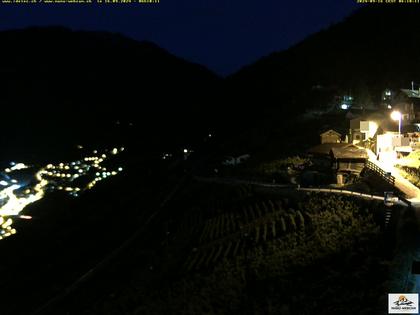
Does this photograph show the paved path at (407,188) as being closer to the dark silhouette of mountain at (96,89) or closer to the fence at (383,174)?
the fence at (383,174)

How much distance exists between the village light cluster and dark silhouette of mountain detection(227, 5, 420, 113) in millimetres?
23054

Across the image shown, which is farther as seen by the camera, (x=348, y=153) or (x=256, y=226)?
(x=348, y=153)

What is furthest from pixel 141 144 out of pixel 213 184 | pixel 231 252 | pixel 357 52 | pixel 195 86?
pixel 195 86

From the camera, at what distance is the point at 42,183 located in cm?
4131

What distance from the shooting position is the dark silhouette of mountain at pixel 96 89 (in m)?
75.0

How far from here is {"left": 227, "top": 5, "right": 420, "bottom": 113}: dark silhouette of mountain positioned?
139ft

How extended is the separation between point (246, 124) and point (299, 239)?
3309 centimetres

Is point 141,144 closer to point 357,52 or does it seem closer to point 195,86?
point 357,52

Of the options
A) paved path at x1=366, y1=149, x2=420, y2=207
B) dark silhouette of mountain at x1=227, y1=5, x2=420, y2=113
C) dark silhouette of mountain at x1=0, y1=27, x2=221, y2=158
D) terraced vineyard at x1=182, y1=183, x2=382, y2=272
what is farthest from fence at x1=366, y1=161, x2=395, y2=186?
dark silhouette of mountain at x1=0, y1=27, x2=221, y2=158

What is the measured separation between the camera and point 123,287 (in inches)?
664

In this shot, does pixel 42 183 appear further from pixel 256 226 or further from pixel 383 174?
pixel 383 174

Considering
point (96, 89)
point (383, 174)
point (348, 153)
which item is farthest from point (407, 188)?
point (96, 89)

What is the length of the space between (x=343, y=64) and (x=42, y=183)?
4080cm

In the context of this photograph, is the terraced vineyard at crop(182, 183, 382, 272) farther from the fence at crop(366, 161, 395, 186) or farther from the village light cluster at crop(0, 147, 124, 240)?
the village light cluster at crop(0, 147, 124, 240)
